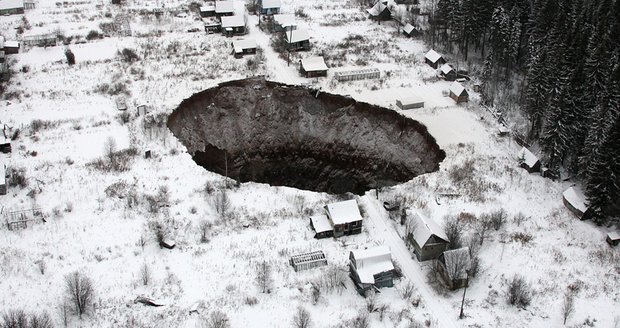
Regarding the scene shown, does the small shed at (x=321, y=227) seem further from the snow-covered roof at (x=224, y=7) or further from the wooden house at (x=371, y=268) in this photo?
the snow-covered roof at (x=224, y=7)

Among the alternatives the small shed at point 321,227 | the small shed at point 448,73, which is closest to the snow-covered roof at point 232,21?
the small shed at point 448,73

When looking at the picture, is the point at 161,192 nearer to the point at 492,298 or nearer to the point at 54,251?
the point at 54,251

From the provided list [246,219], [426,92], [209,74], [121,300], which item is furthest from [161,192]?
[426,92]

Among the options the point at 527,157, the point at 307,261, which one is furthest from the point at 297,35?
the point at 307,261

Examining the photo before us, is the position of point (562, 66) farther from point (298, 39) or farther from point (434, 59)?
point (298, 39)

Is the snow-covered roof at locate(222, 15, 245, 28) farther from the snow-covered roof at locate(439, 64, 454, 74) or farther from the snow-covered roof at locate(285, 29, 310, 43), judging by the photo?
the snow-covered roof at locate(439, 64, 454, 74)

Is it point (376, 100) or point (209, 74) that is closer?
point (376, 100)
